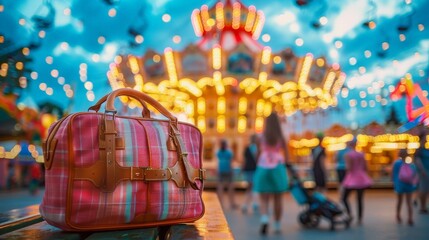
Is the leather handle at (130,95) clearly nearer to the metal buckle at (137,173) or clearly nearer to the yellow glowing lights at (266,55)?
the metal buckle at (137,173)

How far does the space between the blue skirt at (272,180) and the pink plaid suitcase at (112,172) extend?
3616 millimetres

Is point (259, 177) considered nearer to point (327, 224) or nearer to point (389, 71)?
point (327, 224)

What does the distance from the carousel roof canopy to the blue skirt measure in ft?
13.6

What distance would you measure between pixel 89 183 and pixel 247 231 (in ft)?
13.6

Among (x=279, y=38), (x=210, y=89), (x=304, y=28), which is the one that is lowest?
Result: (x=210, y=89)

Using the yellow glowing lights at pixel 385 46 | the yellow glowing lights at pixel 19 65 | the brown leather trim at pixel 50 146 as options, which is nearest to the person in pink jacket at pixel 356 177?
the brown leather trim at pixel 50 146

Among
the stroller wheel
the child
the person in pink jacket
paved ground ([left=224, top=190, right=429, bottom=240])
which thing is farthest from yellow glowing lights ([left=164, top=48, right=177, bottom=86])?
the stroller wheel

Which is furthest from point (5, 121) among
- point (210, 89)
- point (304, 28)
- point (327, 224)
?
point (327, 224)

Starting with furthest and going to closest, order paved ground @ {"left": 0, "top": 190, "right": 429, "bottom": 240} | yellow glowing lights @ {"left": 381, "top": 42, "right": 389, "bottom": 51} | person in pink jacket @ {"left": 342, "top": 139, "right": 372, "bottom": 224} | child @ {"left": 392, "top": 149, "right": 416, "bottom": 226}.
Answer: yellow glowing lights @ {"left": 381, "top": 42, "right": 389, "bottom": 51}
person in pink jacket @ {"left": 342, "top": 139, "right": 372, "bottom": 224}
child @ {"left": 392, "top": 149, "right": 416, "bottom": 226}
paved ground @ {"left": 0, "top": 190, "right": 429, "bottom": 240}

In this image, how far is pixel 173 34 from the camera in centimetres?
1561

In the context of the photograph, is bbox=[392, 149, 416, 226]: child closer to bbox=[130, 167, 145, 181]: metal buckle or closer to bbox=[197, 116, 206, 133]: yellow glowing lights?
bbox=[130, 167, 145, 181]: metal buckle

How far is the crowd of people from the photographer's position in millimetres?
4883

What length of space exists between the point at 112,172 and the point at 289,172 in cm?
511

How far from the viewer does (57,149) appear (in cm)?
115
